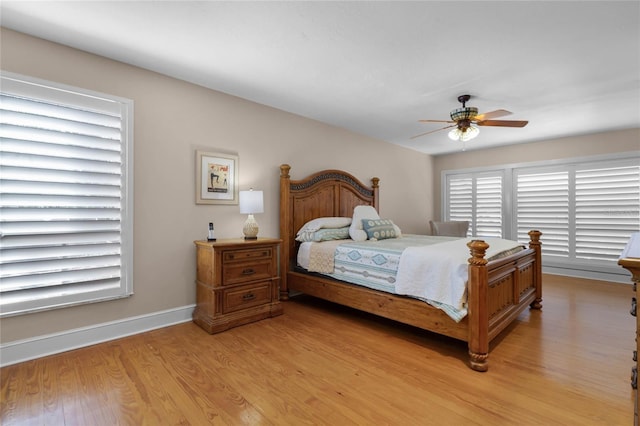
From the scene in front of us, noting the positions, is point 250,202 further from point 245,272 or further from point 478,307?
point 478,307

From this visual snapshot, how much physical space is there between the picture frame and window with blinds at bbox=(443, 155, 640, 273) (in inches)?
197

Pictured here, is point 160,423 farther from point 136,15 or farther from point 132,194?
point 136,15

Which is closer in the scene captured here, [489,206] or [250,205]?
Result: [250,205]

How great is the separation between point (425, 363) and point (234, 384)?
1.37m

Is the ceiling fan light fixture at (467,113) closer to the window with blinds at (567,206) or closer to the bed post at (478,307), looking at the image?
the bed post at (478,307)

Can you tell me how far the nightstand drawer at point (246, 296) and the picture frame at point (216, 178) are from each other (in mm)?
1004

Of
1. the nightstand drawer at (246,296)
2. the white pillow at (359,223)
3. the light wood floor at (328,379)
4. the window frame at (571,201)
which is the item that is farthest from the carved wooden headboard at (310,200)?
the window frame at (571,201)

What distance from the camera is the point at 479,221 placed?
6086mm

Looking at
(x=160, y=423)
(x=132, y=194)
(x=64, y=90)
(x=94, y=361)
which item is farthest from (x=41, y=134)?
(x=160, y=423)

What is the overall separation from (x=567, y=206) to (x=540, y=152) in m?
1.05

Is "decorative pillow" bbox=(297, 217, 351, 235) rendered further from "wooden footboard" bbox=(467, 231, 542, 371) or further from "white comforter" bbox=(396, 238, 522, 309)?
"wooden footboard" bbox=(467, 231, 542, 371)

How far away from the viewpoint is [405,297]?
2.62 meters

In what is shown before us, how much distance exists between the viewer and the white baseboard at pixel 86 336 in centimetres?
220

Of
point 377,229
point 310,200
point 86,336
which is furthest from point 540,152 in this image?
point 86,336
